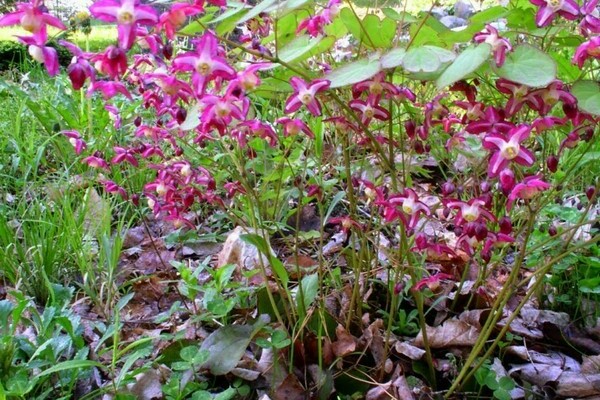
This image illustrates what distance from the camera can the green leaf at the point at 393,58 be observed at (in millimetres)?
709

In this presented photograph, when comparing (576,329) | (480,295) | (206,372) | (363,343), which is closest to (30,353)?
(206,372)

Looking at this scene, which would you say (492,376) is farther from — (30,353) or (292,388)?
(30,353)

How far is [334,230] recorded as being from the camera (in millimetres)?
1859

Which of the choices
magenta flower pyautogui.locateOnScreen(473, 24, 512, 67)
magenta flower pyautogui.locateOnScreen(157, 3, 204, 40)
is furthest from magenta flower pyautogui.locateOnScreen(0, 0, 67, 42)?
magenta flower pyautogui.locateOnScreen(473, 24, 512, 67)

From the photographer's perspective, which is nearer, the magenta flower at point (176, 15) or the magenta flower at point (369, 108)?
the magenta flower at point (176, 15)

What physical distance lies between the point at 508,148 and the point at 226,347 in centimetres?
64

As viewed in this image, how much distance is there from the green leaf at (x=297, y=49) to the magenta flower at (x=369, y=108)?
0.42 feet

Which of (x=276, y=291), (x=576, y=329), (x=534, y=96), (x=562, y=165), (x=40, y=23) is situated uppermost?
(x=40, y=23)

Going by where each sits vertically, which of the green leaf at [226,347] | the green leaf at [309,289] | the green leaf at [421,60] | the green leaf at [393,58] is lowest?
the green leaf at [226,347]

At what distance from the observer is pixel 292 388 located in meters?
1.08

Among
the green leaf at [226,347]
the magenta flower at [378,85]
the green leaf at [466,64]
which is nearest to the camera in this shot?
the green leaf at [466,64]

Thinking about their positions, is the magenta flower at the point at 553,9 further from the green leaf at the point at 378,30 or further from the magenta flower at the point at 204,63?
the magenta flower at the point at 204,63

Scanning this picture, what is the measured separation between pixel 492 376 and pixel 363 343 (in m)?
0.26

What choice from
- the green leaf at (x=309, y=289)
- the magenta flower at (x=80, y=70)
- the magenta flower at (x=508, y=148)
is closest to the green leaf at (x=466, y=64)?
the magenta flower at (x=508, y=148)
